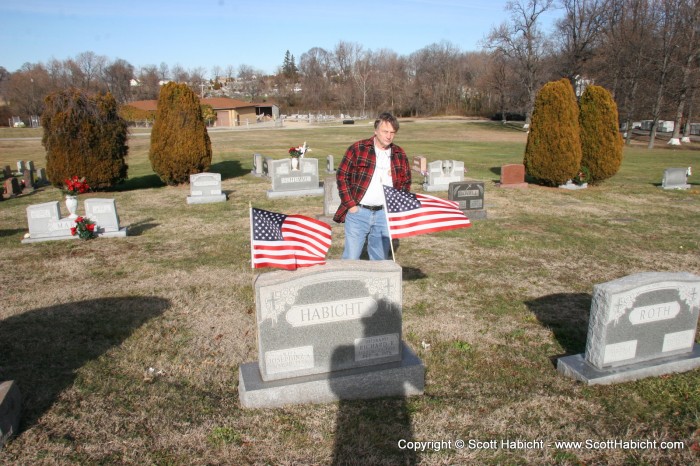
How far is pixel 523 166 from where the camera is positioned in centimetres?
1712

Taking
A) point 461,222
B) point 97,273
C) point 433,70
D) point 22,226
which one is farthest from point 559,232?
point 433,70

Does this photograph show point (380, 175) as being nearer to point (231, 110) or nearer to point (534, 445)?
point (534, 445)

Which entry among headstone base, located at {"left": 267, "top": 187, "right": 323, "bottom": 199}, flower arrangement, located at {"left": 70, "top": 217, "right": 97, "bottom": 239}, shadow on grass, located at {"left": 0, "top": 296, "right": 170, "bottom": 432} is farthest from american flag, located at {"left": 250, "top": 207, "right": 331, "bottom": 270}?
headstone base, located at {"left": 267, "top": 187, "right": 323, "bottom": 199}

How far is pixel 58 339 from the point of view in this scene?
18.3ft

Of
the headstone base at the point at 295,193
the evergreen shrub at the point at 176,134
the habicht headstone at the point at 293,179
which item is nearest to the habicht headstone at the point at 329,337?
the headstone base at the point at 295,193

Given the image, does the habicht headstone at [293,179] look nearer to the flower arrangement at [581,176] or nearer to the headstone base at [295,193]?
the headstone base at [295,193]

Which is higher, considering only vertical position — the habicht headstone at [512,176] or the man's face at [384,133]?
the man's face at [384,133]

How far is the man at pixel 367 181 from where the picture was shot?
18.2 feet

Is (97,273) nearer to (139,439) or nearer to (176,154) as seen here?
(139,439)

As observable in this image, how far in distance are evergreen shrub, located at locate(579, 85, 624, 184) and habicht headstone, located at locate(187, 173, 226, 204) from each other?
39.0 ft

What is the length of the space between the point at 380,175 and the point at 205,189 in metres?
10.4

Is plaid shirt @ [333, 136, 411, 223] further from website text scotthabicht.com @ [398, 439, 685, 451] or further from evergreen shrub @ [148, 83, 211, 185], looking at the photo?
evergreen shrub @ [148, 83, 211, 185]

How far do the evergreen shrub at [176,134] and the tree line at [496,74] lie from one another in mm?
8246

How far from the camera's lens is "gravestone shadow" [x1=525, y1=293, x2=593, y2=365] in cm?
551
